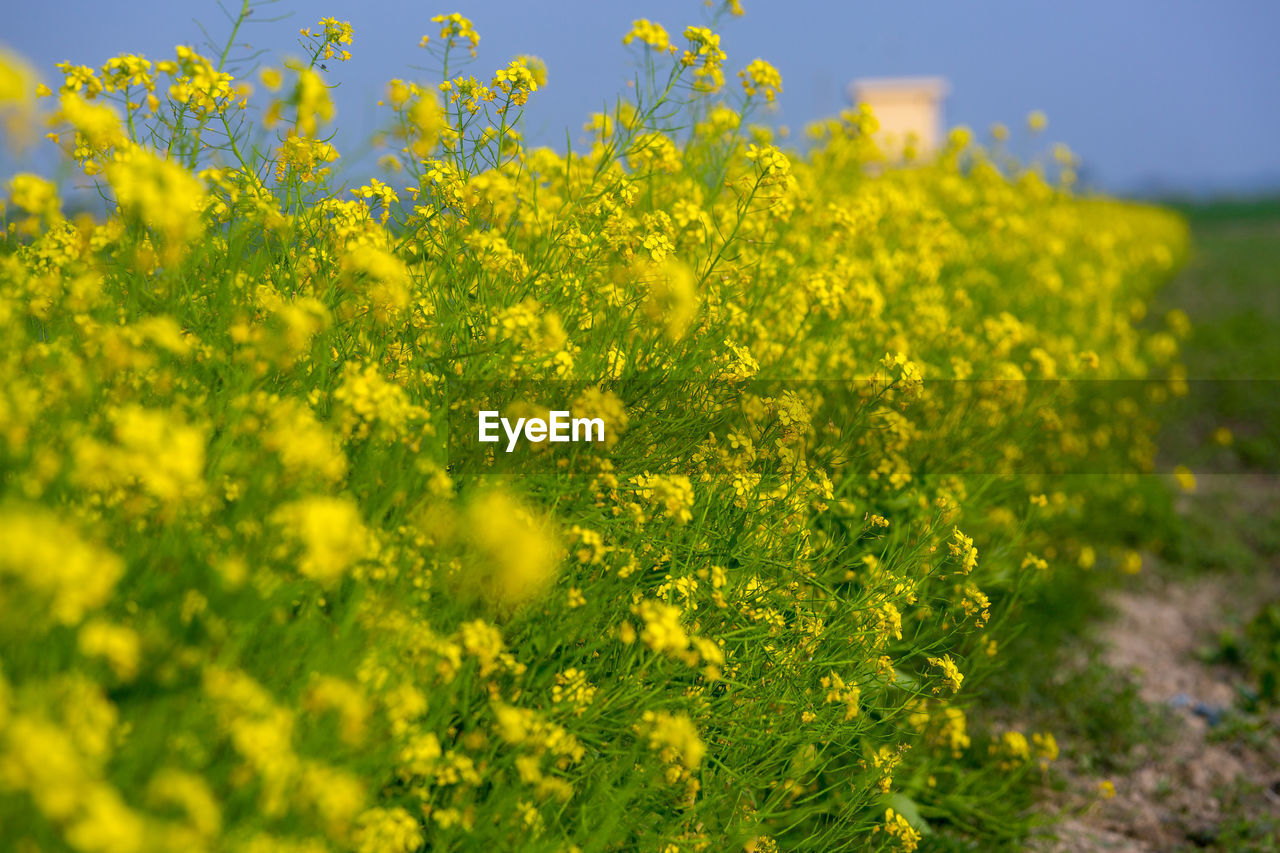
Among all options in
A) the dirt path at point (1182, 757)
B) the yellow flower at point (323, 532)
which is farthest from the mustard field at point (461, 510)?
the dirt path at point (1182, 757)

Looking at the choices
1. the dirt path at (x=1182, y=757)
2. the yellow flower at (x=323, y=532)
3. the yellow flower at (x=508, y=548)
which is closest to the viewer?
the yellow flower at (x=323, y=532)

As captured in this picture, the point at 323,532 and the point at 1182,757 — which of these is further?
the point at 1182,757

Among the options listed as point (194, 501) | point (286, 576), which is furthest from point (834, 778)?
point (194, 501)

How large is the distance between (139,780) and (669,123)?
259 cm

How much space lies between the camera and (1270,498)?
6.88 m

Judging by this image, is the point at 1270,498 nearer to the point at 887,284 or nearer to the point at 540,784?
the point at 887,284

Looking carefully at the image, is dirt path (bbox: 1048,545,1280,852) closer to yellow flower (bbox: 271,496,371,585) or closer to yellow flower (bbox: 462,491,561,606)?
yellow flower (bbox: 462,491,561,606)

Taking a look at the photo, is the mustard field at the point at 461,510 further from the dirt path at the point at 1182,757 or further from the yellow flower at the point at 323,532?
the dirt path at the point at 1182,757

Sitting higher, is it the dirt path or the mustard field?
the mustard field

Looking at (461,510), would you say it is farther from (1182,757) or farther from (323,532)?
(1182,757)

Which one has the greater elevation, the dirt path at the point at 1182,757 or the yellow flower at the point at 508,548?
the yellow flower at the point at 508,548

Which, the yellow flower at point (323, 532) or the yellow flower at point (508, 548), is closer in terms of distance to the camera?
the yellow flower at point (323, 532)

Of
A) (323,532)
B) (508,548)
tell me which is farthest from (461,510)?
(323,532)

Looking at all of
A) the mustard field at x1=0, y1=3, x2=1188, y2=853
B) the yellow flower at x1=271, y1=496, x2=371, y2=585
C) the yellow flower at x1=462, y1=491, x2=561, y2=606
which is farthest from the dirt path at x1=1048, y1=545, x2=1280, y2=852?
the yellow flower at x1=271, y1=496, x2=371, y2=585
